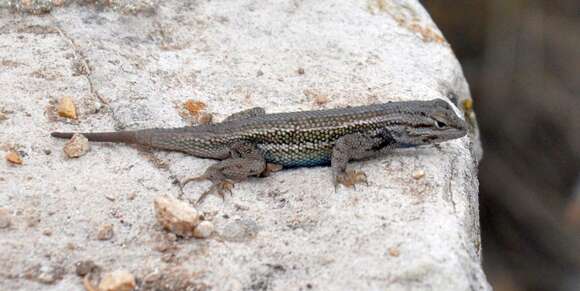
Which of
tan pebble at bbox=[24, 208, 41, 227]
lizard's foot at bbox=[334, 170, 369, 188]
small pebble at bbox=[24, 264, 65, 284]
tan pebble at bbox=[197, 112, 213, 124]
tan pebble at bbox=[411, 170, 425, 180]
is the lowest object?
tan pebble at bbox=[197, 112, 213, 124]

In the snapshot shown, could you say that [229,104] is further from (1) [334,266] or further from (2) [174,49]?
(1) [334,266]

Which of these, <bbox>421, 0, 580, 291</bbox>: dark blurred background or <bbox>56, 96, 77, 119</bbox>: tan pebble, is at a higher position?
<bbox>56, 96, 77, 119</bbox>: tan pebble

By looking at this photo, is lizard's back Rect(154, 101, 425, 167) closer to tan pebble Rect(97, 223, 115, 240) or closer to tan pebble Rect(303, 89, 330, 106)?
tan pebble Rect(303, 89, 330, 106)

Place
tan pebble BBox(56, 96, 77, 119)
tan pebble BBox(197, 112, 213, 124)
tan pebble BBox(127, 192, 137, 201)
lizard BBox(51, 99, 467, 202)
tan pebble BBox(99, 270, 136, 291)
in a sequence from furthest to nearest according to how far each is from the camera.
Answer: tan pebble BBox(197, 112, 213, 124)
tan pebble BBox(56, 96, 77, 119)
lizard BBox(51, 99, 467, 202)
tan pebble BBox(127, 192, 137, 201)
tan pebble BBox(99, 270, 136, 291)

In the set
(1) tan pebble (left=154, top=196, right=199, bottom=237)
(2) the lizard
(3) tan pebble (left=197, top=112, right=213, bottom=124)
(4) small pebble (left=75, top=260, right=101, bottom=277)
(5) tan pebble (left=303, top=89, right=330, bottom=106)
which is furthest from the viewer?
(5) tan pebble (left=303, top=89, right=330, bottom=106)

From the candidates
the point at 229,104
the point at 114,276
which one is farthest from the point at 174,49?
the point at 114,276

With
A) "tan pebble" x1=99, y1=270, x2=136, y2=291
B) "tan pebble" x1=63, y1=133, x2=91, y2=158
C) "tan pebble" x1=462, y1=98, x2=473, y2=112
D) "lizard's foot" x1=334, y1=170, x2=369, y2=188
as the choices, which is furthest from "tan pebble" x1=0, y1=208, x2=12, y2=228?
"tan pebble" x1=462, y1=98, x2=473, y2=112

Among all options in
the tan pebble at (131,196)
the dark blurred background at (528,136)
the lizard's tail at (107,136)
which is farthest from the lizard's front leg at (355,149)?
the dark blurred background at (528,136)

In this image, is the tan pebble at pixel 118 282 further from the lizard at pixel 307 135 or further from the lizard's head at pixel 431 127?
the lizard's head at pixel 431 127
